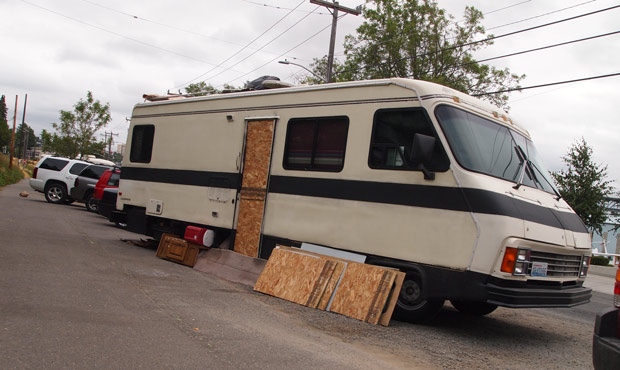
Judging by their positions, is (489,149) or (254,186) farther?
(254,186)

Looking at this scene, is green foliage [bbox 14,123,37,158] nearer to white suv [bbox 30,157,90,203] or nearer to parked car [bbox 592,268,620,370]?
white suv [bbox 30,157,90,203]

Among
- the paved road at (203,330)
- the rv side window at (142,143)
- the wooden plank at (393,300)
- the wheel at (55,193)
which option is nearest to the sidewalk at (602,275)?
the paved road at (203,330)

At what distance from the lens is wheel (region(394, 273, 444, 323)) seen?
649 centimetres

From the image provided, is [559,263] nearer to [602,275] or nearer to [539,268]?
[539,268]

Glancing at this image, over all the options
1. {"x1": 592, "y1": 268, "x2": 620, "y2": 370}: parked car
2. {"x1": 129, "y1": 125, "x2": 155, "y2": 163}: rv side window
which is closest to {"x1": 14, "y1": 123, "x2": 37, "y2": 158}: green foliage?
{"x1": 129, "y1": 125, "x2": 155, "y2": 163}: rv side window

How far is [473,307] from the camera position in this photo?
7840 millimetres

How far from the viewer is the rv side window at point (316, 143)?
7.60 m

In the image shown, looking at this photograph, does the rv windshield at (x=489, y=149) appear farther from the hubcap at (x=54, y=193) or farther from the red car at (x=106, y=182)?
the hubcap at (x=54, y=193)

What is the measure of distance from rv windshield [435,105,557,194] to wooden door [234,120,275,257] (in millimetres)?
3125

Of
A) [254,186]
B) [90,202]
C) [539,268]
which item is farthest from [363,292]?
[90,202]

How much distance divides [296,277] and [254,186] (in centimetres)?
199

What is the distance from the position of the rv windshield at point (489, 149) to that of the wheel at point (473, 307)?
1860mm

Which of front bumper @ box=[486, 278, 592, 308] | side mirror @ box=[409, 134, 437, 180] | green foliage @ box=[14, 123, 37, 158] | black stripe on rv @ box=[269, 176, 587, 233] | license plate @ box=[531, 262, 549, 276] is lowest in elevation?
front bumper @ box=[486, 278, 592, 308]

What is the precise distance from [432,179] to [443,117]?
78 centimetres
